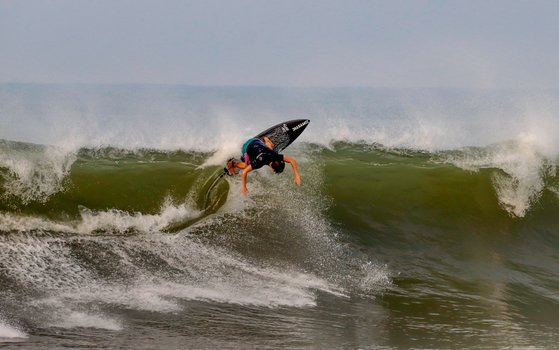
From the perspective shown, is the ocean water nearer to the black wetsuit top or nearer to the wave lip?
the wave lip

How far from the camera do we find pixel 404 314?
27.3 ft

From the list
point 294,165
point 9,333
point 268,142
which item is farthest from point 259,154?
point 9,333

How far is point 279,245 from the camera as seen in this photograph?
34.2 ft

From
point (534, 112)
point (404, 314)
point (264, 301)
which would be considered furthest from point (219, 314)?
point (534, 112)

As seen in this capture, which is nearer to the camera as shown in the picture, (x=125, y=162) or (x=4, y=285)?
(x=4, y=285)

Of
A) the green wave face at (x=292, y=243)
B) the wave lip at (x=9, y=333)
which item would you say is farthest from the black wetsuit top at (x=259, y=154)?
the wave lip at (x=9, y=333)

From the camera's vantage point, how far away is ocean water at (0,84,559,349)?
24.3 ft

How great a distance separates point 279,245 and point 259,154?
164 cm

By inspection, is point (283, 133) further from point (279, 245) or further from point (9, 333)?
point (9, 333)

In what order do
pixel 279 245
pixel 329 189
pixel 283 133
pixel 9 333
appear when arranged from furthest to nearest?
1. pixel 283 133
2. pixel 329 189
3. pixel 279 245
4. pixel 9 333

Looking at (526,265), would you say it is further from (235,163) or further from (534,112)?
(534,112)

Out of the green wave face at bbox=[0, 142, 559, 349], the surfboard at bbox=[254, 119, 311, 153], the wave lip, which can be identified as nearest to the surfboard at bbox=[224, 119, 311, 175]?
the surfboard at bbox=[254, 119, 311, 153]

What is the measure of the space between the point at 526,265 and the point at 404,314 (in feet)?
12.2

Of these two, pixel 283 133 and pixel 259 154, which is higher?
pixel 283 133
